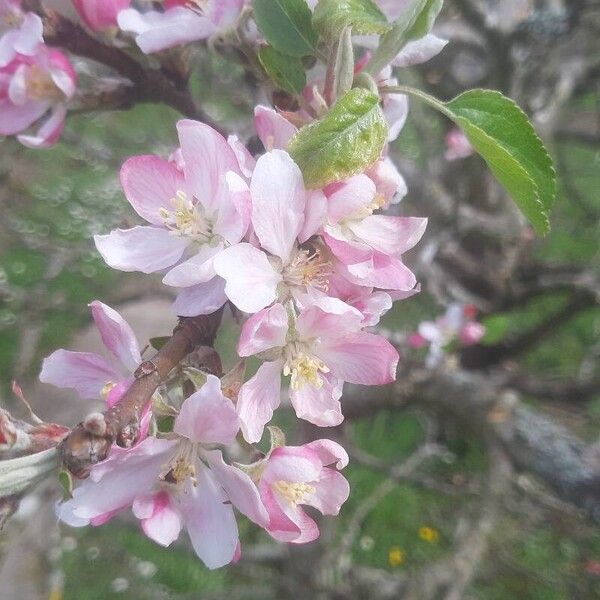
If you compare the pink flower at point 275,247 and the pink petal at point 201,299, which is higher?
the pink flower at point 275,247

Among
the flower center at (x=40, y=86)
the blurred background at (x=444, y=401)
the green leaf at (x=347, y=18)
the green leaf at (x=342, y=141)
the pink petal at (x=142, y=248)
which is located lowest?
the blurred background at (x=444, y=401)

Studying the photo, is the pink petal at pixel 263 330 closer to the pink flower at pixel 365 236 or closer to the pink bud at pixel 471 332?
the pink flower at pixel 365 236

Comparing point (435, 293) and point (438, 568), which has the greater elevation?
point (435, 293)

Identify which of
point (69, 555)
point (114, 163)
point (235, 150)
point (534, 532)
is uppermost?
point (235, 150)

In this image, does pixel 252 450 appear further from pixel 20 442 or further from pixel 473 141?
pixel 473 141

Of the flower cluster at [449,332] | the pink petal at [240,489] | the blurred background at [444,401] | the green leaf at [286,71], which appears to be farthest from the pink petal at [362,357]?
the flower cluster at [449,332]

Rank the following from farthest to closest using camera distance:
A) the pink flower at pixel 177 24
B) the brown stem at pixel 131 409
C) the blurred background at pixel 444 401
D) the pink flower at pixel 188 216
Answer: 1. the blurred background at pixel 444 401
2. the pink flower at pixel 177 24
3. the pink flower at pixel 188 216
4. the brown stem at pixel 131 409

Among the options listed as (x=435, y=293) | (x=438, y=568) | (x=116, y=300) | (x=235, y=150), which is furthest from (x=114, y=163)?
(x=235, y=150)
